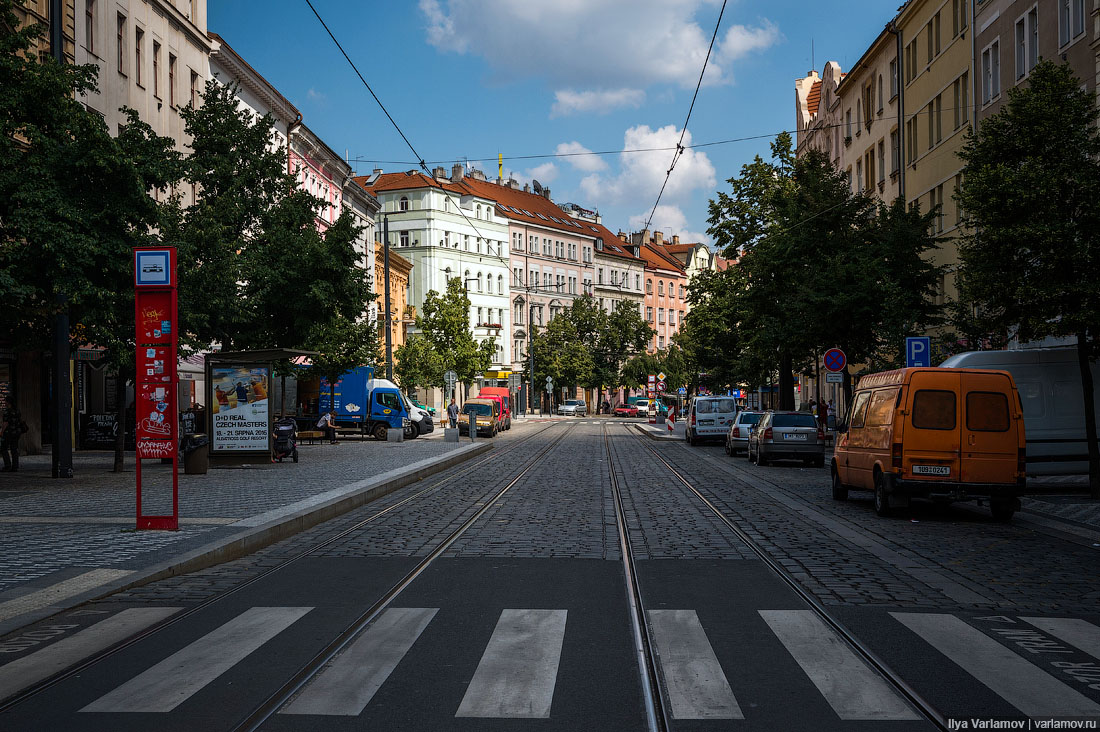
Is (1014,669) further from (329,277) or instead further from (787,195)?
(787,195)

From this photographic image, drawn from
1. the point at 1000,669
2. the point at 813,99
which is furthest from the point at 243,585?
the point at 813,99

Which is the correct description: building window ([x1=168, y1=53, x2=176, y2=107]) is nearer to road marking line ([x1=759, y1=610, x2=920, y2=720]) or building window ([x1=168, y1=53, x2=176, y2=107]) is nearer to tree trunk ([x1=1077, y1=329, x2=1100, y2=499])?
tree trunk ([x1=1077, y1=329, x2=1100, y2=499])

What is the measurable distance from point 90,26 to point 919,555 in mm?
30874

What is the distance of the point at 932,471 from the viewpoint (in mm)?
15766

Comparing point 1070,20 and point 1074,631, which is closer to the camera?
point 1074,631

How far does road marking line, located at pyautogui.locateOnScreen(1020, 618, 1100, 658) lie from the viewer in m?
7.34

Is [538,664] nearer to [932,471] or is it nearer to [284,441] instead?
[932,471]

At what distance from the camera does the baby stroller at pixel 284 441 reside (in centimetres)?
2852

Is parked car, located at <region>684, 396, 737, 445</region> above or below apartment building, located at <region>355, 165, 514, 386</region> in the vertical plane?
below

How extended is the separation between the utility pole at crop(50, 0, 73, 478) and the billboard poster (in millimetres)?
4178

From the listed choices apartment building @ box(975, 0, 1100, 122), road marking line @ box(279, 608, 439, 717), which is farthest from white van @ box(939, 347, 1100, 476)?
road marking line @ box(279, 608, 439, 717)

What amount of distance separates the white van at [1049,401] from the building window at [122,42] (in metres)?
27.8

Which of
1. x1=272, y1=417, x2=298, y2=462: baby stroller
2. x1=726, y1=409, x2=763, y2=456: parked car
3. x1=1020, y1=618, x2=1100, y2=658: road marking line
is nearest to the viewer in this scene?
x1=1020, y1=618, x2=1100, y2=658: road marking line

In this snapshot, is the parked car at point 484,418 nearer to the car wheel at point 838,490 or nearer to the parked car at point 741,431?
the parked car at point 741,431
